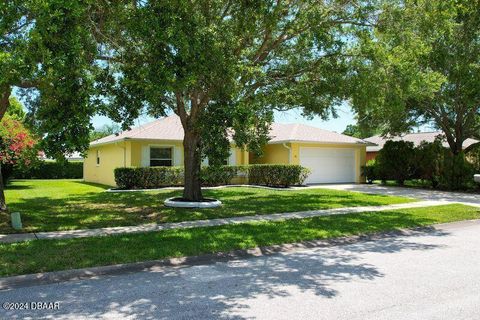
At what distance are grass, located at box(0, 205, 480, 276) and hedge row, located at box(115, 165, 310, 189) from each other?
10.0 meters

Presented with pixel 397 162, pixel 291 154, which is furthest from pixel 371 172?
pixel 291 154

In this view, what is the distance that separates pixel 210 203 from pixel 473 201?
999 cm

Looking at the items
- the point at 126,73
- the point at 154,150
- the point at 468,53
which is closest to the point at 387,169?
the point at 468,53

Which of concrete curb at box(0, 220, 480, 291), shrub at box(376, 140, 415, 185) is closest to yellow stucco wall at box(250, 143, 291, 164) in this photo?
shrub at box(376, 140, 415, 185)

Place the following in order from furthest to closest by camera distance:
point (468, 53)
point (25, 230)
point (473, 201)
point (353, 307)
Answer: point (468, 53) < point (473, 201) < point (25, 230) < point (353, 307)

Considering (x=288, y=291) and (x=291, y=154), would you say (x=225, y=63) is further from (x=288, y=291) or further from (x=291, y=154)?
(x=291, y=154)

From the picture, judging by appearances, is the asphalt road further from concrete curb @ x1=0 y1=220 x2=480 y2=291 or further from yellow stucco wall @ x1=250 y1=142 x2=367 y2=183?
yellow stucco wall @ x1=250 y1=142 x2=367 y2=183

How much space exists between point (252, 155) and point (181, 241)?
60.0 feet

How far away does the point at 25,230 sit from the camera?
917 centimetres

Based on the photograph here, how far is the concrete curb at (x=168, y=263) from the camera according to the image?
588cm

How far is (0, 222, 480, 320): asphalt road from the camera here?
470 centimetres

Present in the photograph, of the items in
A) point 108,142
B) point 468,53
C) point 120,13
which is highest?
point 468,53

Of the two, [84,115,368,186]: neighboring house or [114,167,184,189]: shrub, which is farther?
[84,115,368,186]: neighboring house

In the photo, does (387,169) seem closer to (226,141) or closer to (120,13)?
(226,141)
